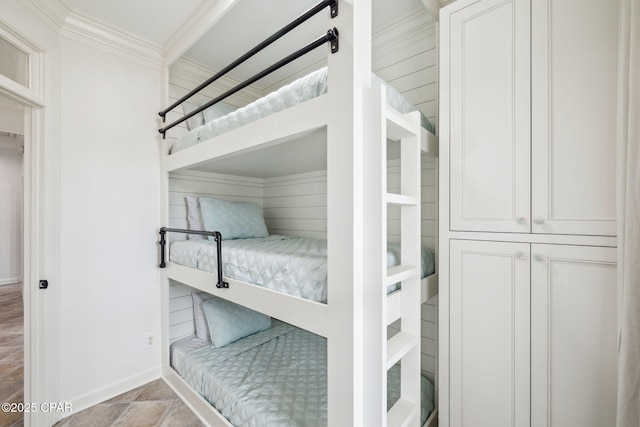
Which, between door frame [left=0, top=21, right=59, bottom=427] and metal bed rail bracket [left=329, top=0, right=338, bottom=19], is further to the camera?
door frame [left=0, top=21, right=59, bottom=427]

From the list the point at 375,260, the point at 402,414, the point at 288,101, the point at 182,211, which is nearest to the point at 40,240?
the point at 182,211

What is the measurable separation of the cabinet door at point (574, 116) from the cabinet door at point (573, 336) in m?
0.13

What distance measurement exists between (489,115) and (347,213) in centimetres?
80

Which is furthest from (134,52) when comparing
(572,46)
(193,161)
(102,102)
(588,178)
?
(588,178)

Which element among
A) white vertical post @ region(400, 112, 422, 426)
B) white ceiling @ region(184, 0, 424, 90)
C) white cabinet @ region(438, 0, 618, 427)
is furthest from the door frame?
white cabinet @ region(438, 0, 618, 427)

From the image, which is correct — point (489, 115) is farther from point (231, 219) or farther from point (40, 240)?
point (40, 240)

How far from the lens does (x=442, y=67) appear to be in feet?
4.30

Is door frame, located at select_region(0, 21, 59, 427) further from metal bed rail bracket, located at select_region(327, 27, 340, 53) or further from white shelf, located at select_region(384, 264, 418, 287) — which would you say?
white shelf, located at select_region(384, 264, 418, 287)

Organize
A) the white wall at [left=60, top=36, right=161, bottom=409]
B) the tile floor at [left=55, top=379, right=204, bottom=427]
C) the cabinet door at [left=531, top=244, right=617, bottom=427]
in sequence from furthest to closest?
the white wall at [left=60, top=36, right=161, bottom=409] < the tile floor at [left=55, top=379, right=204, bottom=427] < the cabinet door at [left=531, top=244, right=617, bottom=427]

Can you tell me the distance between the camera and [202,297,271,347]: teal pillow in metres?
2.09

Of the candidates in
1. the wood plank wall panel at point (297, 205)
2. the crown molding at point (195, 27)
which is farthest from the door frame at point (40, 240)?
the wood plank wall panel at point (297, 205)

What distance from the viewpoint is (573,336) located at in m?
1.00

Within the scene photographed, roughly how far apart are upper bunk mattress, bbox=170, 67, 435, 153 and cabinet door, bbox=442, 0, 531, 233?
27 cm

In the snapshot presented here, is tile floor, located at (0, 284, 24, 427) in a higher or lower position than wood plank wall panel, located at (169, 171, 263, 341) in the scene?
lower
